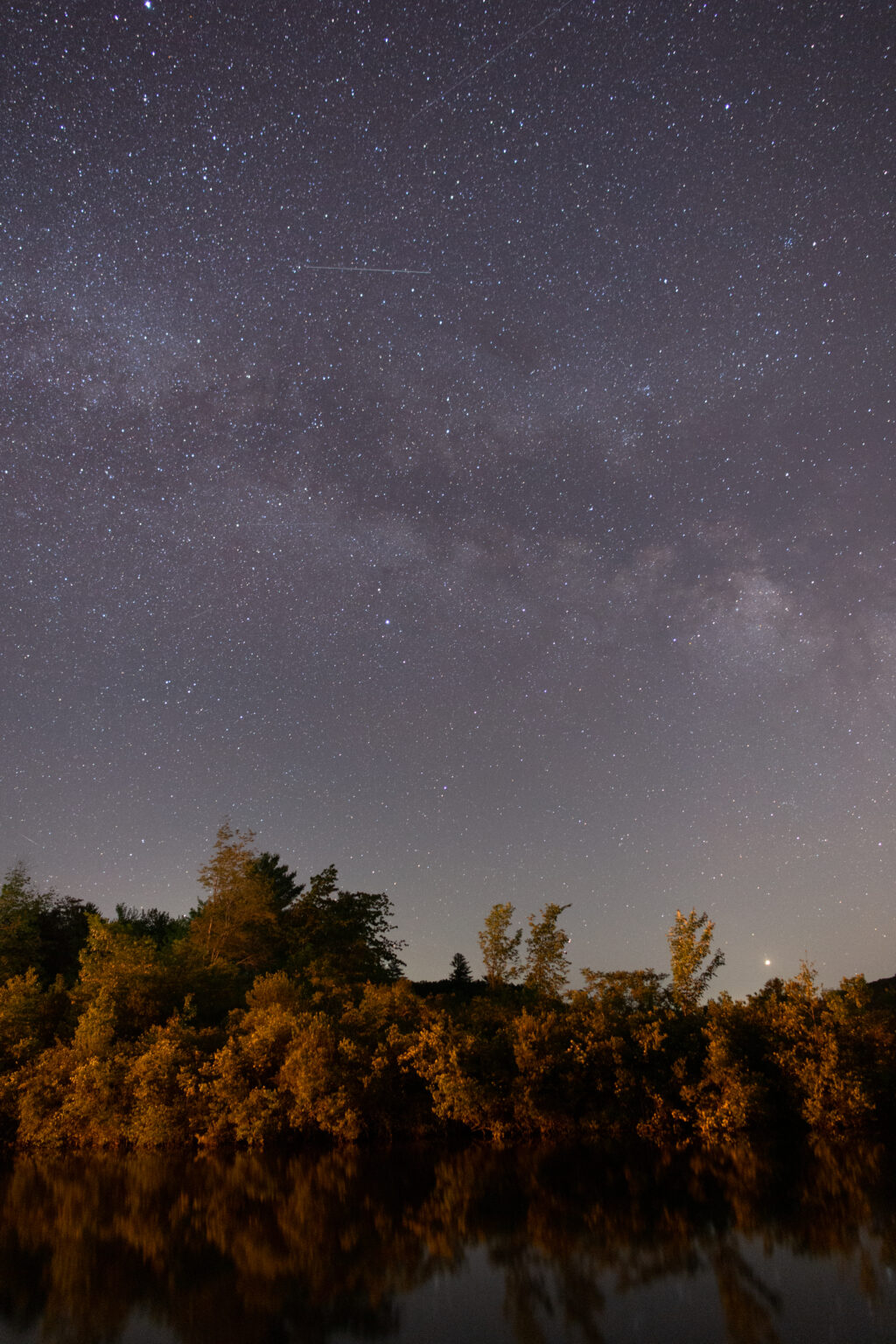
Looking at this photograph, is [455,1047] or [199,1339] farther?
[455,1047]

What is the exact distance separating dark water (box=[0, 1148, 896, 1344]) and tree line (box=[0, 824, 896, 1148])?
2462mm

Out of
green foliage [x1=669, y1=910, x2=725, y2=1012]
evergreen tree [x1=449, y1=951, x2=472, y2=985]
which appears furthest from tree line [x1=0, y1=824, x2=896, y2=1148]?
evergreen tree [x1=449, y1=951, x2=472, y2=985]

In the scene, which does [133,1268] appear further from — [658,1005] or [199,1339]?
[658,1005]

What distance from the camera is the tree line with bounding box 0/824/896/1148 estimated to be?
61.9ft

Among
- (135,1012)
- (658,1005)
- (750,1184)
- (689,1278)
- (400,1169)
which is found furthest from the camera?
(135,1012)

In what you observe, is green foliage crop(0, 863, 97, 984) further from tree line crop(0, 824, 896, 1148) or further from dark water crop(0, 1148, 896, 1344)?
dark water crop(0, 1148, 896, 1344)

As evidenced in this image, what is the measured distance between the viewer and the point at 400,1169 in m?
17.8

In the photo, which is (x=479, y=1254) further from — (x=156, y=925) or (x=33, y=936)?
(x=156, y=925)

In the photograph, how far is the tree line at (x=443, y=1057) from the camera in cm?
1886

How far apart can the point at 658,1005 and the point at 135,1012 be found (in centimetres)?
1550

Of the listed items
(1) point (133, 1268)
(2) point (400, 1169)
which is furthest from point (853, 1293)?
(2) point (400, 1169)

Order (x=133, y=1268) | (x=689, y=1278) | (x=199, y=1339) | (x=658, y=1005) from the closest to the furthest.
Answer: (x=199, y=1339) < (x=689, y=1278) < (x=133, y=1268) < (x=658, y=1005)

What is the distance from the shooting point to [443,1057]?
19859mm

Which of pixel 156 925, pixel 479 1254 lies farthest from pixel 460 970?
pixel 479 1254
